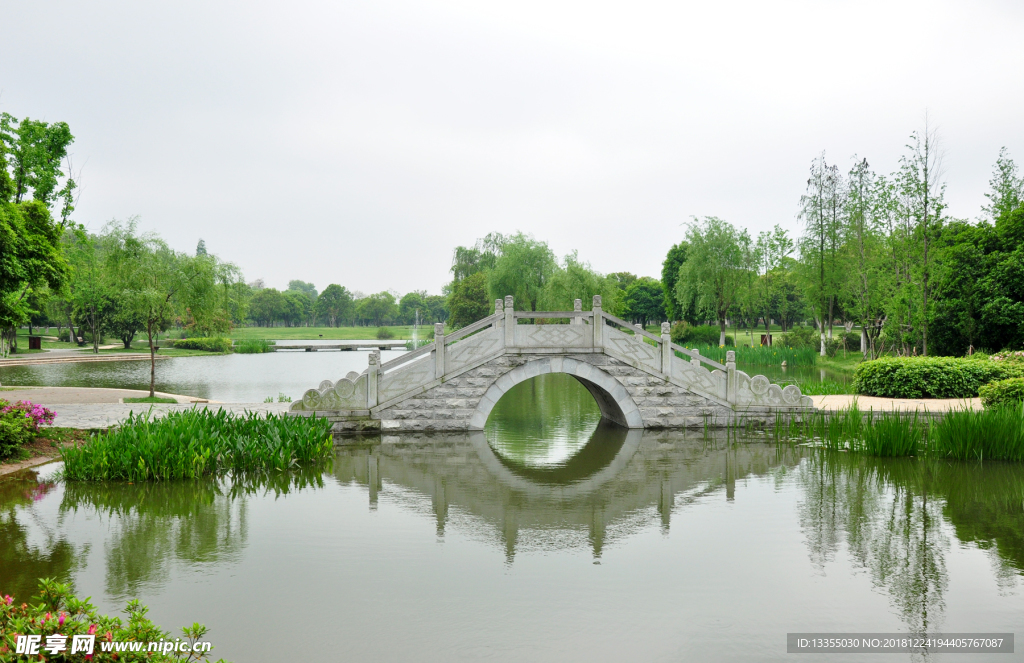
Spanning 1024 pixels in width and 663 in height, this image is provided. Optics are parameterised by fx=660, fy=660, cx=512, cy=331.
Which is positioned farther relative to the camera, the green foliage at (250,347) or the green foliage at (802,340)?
the green foliage at (250,347)

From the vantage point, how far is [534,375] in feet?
49.5

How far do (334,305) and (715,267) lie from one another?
81.8 m

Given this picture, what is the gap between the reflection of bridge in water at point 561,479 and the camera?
336 inches

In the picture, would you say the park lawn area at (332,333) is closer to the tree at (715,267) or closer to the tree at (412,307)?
the tree at (412,307)

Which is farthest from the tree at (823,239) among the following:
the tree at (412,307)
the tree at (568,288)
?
the tree at (412,307)

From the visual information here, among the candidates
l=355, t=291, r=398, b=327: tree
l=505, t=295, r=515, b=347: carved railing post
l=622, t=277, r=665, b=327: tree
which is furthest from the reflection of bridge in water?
l=355, t=291, r=398, b=327: tree

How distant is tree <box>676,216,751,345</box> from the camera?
1743 inches

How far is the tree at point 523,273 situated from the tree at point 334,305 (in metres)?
74.3

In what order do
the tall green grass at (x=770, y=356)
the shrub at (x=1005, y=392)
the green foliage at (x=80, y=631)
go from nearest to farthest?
the green foliage at (x=80, y=631), the shrub at (x=1005, y=392), the tall green grass at (x=770, y=356)

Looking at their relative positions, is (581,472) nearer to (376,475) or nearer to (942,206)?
(376,475)

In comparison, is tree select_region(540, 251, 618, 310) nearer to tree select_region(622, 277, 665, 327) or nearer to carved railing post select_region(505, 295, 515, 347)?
carved railing post select_region(505, 295, 515, 347)

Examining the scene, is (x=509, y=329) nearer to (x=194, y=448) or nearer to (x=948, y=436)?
(x=194, y=448)

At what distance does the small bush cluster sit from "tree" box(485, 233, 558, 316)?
1283 inches

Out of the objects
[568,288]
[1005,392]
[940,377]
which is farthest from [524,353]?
[568,288]
